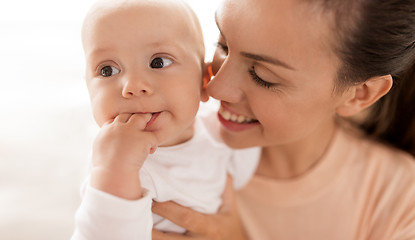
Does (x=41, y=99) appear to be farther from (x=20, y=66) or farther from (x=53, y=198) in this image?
(x=53, y=198)

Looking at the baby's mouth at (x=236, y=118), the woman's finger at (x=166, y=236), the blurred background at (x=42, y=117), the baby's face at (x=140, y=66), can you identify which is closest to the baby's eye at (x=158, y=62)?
the baby's face at (x=140, y=66)

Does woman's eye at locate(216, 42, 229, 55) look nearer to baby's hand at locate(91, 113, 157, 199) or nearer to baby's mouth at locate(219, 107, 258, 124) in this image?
baby's mouth at locate(219, 107, 258, 124)

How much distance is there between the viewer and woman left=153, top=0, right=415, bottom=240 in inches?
44.9

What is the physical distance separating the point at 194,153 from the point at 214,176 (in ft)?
0.37

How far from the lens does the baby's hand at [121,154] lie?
3.41 feet

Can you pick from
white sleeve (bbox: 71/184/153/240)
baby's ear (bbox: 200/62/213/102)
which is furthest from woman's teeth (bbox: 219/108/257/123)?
white sleeve (bbox: 71/184/153/240)

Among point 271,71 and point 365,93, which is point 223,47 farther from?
point 365,93

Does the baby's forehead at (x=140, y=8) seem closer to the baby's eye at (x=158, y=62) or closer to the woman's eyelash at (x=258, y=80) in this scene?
the baby's eye at (x=158, y=62)

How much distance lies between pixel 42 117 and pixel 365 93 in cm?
117

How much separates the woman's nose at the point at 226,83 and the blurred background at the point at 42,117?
2.11 ft

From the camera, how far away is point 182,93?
3.82ft

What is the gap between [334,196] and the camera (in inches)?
66.7

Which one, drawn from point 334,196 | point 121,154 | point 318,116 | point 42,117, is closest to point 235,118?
point 318,116

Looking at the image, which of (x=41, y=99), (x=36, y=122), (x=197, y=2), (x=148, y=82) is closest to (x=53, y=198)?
(x=36, y=122)
